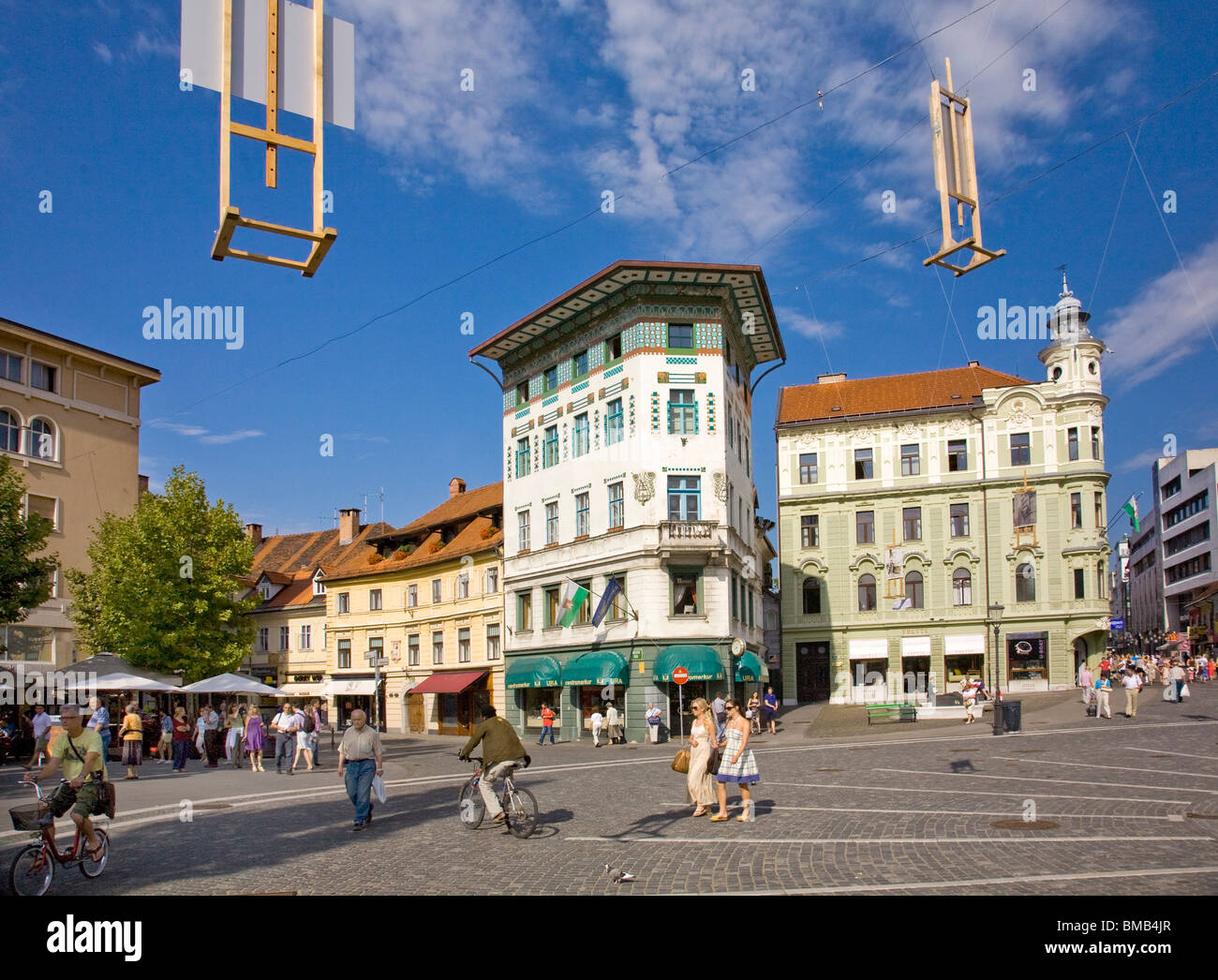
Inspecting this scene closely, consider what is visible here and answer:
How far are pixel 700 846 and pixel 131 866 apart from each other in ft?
22.0

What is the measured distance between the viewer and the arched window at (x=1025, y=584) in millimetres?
51625

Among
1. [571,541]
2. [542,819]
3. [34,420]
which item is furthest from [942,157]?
[34,420]

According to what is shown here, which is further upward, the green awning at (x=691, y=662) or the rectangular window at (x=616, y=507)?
the rectangular window at (x=616, y=507)

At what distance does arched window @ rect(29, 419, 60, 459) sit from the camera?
4400 centimetres

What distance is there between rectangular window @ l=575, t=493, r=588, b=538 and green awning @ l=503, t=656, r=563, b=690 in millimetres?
5258

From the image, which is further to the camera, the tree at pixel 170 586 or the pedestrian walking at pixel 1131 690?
the tree at pixel 170 586

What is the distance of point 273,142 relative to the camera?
720 centimetres

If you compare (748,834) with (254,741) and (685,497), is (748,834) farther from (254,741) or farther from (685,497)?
(685,497)

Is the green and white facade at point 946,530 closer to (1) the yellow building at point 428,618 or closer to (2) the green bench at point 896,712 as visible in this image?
(2) the green bench at point 896,712

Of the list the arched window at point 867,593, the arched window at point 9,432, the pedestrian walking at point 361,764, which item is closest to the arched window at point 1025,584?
the arched window at point 867,593

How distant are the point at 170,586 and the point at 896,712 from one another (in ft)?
102

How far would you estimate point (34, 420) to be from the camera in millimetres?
44188

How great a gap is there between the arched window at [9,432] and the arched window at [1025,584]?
157 feet

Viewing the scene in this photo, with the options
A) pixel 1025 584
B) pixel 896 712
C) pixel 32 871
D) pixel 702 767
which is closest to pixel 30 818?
pixel 32 871
